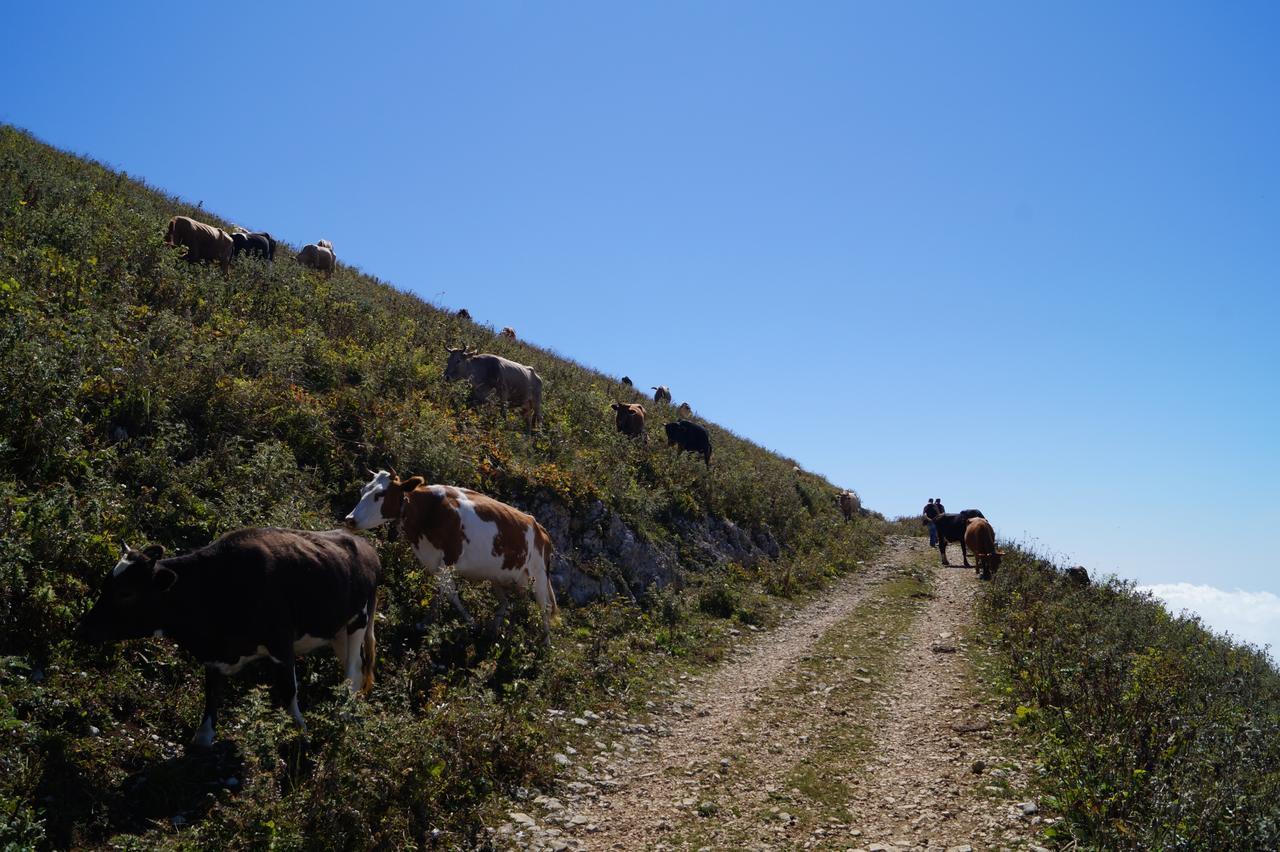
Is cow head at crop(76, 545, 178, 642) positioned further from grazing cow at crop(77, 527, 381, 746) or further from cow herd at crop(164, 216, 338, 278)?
cow herd at crop(164, 216, 338, 278)

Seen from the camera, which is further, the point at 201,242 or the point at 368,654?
the point at 201,242

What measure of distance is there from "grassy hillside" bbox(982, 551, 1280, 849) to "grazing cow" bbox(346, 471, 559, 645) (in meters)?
6.34

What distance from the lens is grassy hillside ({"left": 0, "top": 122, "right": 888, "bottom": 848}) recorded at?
541 centimetres

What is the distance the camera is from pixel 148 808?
17.2ft

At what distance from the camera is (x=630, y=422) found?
23.0 m

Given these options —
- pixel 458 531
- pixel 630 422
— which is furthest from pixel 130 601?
pixel 630 422

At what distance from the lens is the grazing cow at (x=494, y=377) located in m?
17.7

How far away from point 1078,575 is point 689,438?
38.4ft

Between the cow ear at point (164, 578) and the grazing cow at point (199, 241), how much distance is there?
44.6 ft

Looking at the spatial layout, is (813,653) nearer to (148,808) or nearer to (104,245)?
(148,808)

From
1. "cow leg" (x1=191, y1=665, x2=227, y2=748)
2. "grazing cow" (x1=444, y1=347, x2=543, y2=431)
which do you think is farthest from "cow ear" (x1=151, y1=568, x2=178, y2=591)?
"grazing cow" (x1=444, y1=347, x2=543, y2=431)

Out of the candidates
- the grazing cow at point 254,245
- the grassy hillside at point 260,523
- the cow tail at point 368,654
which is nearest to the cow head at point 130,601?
the grassy hillside at point 260,523

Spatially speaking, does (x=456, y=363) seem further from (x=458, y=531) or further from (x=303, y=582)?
(x=303, y=582)

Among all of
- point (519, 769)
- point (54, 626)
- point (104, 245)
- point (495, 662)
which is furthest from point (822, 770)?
point (104, 245)
